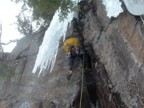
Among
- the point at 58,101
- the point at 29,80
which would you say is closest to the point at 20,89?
the point at 29,80

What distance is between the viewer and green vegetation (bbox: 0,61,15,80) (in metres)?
9.97

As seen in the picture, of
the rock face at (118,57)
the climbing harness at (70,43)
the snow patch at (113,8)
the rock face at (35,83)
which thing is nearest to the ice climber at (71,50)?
the climbing harness at (70,43)

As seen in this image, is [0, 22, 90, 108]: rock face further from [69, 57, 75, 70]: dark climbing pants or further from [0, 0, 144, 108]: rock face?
[69, 57, 75, 70]: dark climbing pants

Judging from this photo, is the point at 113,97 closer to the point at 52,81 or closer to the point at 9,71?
the point at 52,81

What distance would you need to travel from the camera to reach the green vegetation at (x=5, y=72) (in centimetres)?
997

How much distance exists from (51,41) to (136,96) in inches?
169

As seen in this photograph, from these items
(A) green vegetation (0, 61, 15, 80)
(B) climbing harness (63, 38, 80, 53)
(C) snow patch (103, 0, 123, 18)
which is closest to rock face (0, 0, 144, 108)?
(A) green vegetation (0, 61, 15, 80)

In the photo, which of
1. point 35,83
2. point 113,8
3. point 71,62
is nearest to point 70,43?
point 71,62

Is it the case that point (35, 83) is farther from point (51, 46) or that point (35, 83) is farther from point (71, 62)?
point (71, 62)

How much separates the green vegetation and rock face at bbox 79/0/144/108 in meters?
2.85

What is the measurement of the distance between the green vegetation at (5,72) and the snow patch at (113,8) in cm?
393

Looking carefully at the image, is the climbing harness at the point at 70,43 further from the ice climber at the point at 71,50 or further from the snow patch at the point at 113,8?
the snow patch at the point at 113,8

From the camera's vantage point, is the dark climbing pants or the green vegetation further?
the green vegetation

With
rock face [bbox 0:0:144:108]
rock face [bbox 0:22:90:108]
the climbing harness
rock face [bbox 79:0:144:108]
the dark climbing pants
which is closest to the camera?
rock face [bbox 79:0:144:108]
